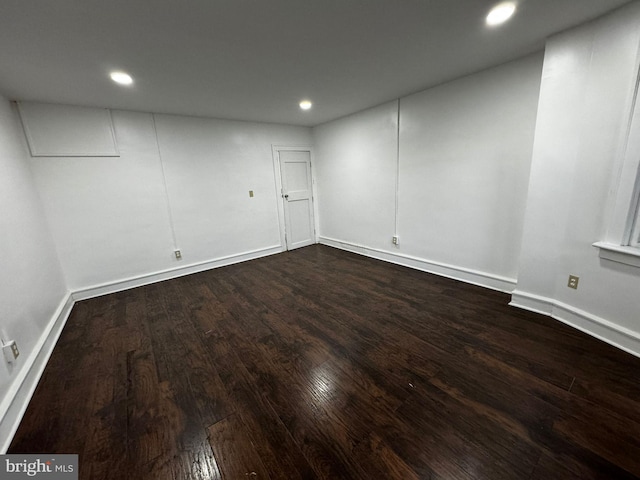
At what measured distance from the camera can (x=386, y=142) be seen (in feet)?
12.2

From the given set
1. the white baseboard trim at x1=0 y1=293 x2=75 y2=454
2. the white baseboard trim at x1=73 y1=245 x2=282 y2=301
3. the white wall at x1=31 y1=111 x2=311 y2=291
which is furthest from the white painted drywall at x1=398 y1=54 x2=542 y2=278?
the white baseboard trim at x1=0 y1=293 x2=75 y2=454

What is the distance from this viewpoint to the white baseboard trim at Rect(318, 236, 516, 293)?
9.21 feet

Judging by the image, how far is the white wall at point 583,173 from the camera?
1765mm

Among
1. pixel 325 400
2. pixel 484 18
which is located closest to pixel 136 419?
pixel 325 400

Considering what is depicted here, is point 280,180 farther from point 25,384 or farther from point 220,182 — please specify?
point 25,384

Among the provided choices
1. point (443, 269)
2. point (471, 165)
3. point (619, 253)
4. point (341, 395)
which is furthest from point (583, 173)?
point (341, 395)

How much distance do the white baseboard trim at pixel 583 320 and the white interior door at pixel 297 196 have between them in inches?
141

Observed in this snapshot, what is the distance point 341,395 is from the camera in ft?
5.25

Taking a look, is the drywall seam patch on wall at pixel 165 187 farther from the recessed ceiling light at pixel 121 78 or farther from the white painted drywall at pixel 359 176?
the white painted drywall at pixel 359 176

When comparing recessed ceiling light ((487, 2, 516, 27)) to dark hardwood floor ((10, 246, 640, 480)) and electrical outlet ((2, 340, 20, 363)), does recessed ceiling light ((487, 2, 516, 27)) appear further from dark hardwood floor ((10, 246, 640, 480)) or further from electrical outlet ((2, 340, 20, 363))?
electrical outlet ((2, 340, 20, 363))

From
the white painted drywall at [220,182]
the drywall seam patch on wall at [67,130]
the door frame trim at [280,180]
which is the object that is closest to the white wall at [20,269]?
the drywall seam patch on wall at [67,130]

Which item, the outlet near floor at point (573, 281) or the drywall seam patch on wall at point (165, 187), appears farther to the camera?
the drywall seam patch on wall at point (165, 187)

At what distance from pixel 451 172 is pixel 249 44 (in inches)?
98.3

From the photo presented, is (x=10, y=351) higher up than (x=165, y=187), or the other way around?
(x=165, y=187)
